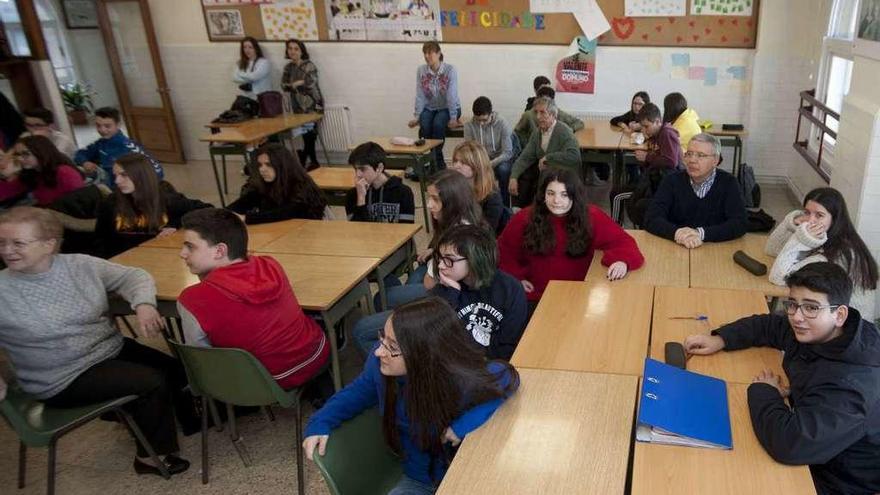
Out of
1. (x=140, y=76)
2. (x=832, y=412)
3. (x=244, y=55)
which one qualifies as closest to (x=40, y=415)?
(x=832, y=412)

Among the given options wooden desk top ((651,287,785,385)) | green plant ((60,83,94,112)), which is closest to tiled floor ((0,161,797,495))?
wooden desk top ((651,287,785,385))

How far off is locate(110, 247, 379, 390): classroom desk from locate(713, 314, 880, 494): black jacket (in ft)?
5.40

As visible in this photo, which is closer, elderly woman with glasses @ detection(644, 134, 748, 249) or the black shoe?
the black shoe

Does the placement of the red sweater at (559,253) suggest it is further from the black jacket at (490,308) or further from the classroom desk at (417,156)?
the classroom desk at (417,156)

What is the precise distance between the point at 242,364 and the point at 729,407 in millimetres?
1573

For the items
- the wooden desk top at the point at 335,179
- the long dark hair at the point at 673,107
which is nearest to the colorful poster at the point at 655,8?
the long dark hair at the point at 673,107

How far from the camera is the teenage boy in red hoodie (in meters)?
2.19

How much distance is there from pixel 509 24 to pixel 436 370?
5661mm

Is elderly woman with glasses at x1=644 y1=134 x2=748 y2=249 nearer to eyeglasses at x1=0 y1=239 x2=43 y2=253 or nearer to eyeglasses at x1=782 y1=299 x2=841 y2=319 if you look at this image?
eyeglasses at x1=782 y1=299 x2=841 y2=319

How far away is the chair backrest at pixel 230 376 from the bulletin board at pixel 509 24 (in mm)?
5254

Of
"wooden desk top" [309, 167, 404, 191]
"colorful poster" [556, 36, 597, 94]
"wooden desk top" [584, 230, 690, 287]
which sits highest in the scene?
"colorful poster" [556, 36, 597, 94]

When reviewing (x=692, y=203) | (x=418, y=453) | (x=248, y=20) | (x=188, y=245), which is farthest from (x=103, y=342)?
(x=248, y=20)

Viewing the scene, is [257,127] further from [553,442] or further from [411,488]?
[553,442]

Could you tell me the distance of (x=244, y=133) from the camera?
6234 millimetres
